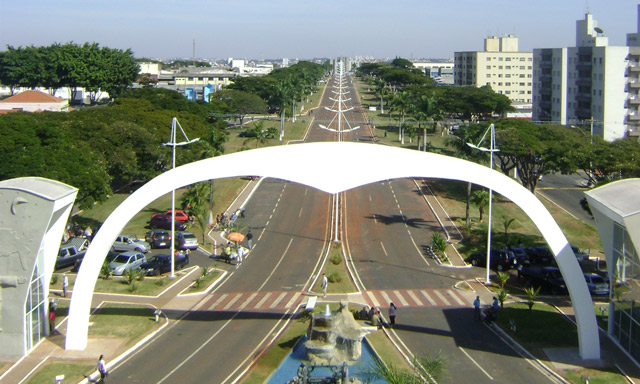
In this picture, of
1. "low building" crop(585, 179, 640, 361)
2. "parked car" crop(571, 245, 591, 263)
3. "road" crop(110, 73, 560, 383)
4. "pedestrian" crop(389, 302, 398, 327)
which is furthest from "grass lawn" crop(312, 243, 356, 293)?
"parked car" crop(571, 245, 591, 263)

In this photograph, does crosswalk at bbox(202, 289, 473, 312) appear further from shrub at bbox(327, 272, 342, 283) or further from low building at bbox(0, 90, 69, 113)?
low building at bbox(0, 90, 69, 113)

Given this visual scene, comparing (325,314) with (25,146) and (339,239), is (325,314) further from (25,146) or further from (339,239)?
(25,146)

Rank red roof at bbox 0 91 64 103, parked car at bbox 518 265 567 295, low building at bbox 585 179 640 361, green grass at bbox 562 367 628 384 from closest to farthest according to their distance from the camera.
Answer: green grass at bbox 562 367 628 384 < low building at bbox 585 179 640 361 < parked car at bbox 518 265 567 295 < red roof at bbox 0 91 64 103

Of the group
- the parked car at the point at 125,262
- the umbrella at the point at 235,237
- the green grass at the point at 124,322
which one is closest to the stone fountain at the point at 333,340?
the green grass at the point at 124,322

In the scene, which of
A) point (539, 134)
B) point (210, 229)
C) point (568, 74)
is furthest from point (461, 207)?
point (568, 74)

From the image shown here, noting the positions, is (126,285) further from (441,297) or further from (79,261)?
(441,297)
